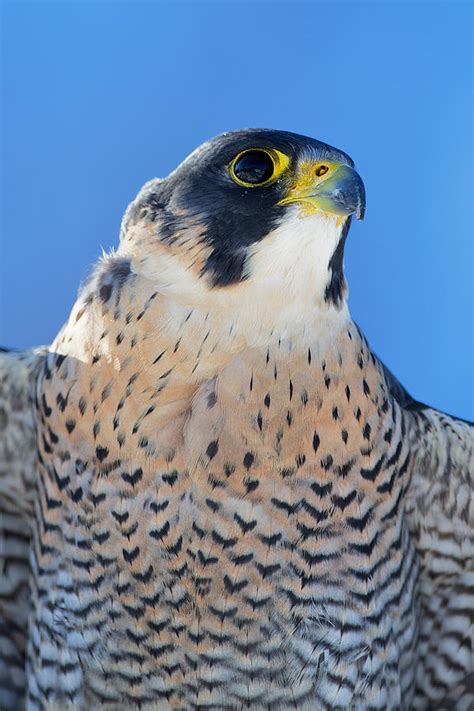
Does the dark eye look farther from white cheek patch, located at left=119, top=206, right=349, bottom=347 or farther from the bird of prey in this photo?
white cheek patch, located at left=119, top=206, right=349, bottom=347

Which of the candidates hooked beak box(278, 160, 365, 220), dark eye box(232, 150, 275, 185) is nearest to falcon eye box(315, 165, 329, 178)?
hooked beak box(278, 160, 365, 220)

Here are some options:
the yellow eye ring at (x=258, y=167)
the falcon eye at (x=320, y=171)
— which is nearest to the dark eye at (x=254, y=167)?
the yellow eye ring at (x=258, y=167)

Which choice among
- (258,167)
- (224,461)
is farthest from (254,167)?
(224,461)

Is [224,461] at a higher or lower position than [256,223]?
lower

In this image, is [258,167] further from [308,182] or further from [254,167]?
[308,182]

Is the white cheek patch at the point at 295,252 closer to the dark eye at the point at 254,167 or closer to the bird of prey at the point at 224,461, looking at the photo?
the bird of prey at the point at 224,461

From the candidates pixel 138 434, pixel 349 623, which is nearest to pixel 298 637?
pixel 349 623

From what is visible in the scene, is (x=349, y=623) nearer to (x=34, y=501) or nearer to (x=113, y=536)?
(x=113, y=536)
